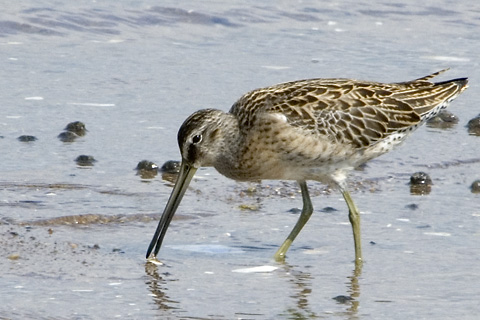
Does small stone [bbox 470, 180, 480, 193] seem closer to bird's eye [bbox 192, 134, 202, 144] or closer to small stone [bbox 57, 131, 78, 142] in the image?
bird's eye [bbox 192, 134, 202, 144]

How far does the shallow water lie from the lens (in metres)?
7.48

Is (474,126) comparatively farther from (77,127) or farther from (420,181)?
(77,127)

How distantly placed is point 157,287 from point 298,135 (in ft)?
5.84

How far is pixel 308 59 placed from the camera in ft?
47.3

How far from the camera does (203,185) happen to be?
33.2 feet

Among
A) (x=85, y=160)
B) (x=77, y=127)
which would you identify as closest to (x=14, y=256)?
(x=85, y=160)

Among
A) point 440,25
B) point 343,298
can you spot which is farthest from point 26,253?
point 440,25

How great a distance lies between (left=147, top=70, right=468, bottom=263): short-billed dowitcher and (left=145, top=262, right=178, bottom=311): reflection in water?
39 centimetres

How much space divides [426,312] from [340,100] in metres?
2.27

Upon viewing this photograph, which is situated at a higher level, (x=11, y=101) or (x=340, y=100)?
(x=340, y=100)

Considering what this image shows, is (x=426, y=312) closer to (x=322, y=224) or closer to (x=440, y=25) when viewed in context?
(x=322, y=224)

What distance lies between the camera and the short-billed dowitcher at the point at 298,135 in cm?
863

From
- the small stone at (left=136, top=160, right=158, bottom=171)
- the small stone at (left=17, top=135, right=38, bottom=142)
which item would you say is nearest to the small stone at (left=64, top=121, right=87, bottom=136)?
the small stone at (left=17, top=135, right=38, bottom=142)

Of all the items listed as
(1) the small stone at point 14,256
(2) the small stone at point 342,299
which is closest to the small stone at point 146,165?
(1) the small stone at point 14,256
